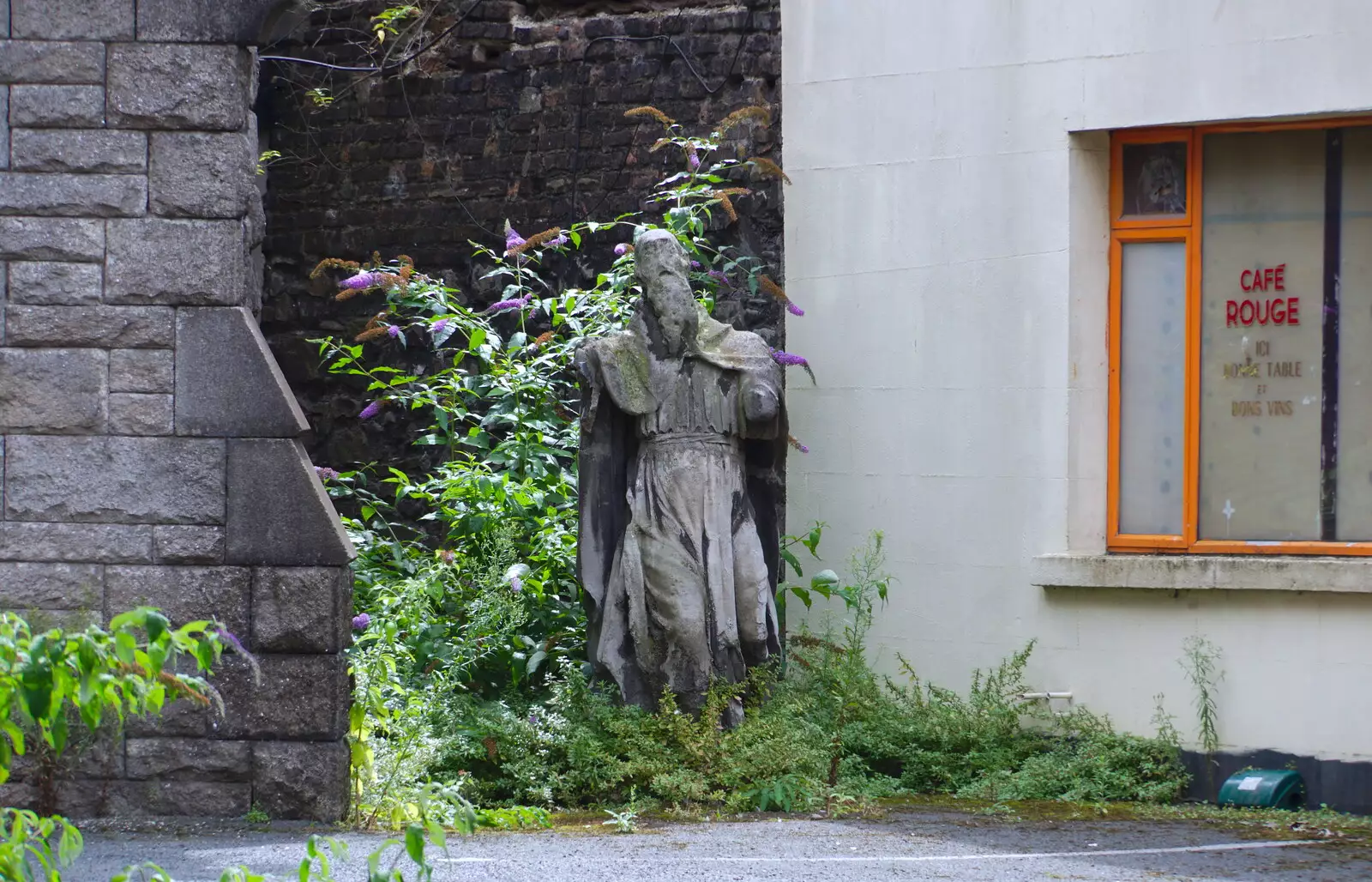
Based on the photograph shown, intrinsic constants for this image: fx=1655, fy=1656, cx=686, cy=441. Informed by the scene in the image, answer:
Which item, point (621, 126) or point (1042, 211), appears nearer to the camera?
point (1042, 211)

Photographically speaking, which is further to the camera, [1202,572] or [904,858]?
[1202,572]

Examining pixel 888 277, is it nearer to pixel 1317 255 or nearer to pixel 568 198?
pixel 1317 255

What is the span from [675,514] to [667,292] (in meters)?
0.93

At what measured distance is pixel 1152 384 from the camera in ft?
25.0

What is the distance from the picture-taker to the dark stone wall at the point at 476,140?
9.51m

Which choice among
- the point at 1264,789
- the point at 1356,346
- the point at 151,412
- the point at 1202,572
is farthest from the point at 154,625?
the point at 1356,346

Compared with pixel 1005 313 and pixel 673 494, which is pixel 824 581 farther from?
pixel 1005 313

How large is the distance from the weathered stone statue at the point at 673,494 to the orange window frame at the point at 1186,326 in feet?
5.57

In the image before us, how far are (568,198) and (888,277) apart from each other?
267cm

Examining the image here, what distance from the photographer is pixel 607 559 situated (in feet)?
23.1

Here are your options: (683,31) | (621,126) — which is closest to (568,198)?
(621,126)

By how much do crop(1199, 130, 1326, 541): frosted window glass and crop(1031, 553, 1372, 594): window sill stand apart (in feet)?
1.00

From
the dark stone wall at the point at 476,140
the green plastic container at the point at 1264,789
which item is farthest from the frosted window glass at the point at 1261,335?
the dark stone wall at the point at 476,140

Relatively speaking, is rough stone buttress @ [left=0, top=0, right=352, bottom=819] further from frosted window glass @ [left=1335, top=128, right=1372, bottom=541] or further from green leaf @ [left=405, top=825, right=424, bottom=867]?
frosted window glass @ [left=1335, top=128, right=1372, bottom=541]
